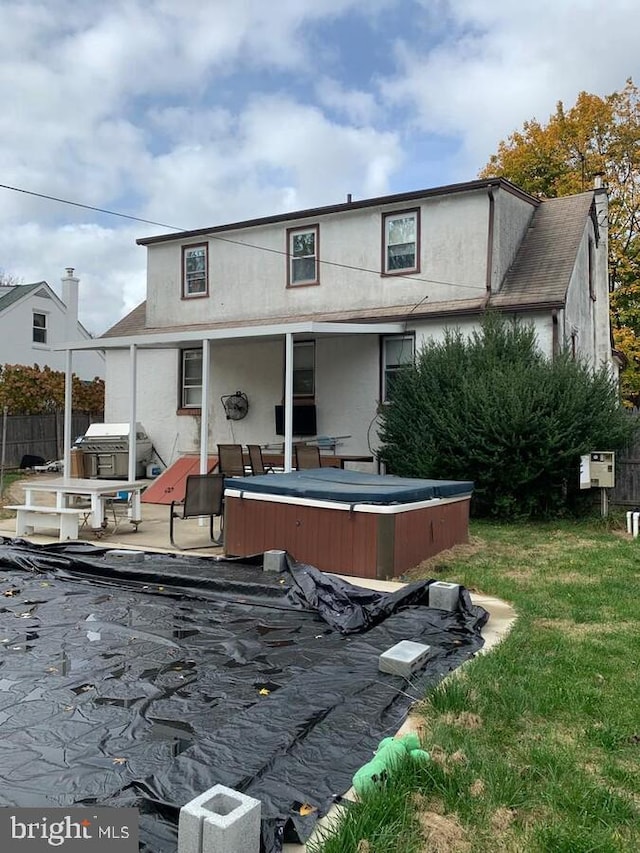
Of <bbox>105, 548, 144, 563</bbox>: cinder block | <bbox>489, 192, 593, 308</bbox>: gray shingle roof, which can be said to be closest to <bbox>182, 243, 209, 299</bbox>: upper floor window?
<bbox>489, 192, 593, 308</bbox>: gray shingle roof

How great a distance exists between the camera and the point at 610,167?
885 inches

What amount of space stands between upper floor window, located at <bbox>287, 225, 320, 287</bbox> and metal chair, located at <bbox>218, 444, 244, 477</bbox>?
4.67 m

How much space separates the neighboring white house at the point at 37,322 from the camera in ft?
78.8

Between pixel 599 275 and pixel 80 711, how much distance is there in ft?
53.9

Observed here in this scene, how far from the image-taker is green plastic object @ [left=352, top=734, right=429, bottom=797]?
2693 mm

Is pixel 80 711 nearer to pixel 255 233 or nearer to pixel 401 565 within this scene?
pixel 401 565

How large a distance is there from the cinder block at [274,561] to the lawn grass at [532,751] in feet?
7.39

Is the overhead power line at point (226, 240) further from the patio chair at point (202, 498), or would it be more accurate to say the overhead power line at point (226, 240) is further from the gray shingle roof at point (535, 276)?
the patio chair at point (202, 498)

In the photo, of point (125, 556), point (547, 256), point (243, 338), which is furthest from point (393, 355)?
point (125, 556)

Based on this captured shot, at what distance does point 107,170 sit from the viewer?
49.0 ft

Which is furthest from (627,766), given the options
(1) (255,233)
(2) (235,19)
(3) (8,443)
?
(3) (8,443)

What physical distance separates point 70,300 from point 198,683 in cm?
2446

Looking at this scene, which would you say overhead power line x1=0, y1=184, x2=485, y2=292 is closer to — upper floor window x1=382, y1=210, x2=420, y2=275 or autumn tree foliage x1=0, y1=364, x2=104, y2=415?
upper floor window x1=382, y1=210, x2=420, y2=275

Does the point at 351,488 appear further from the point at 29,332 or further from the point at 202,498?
the point at 29,332
